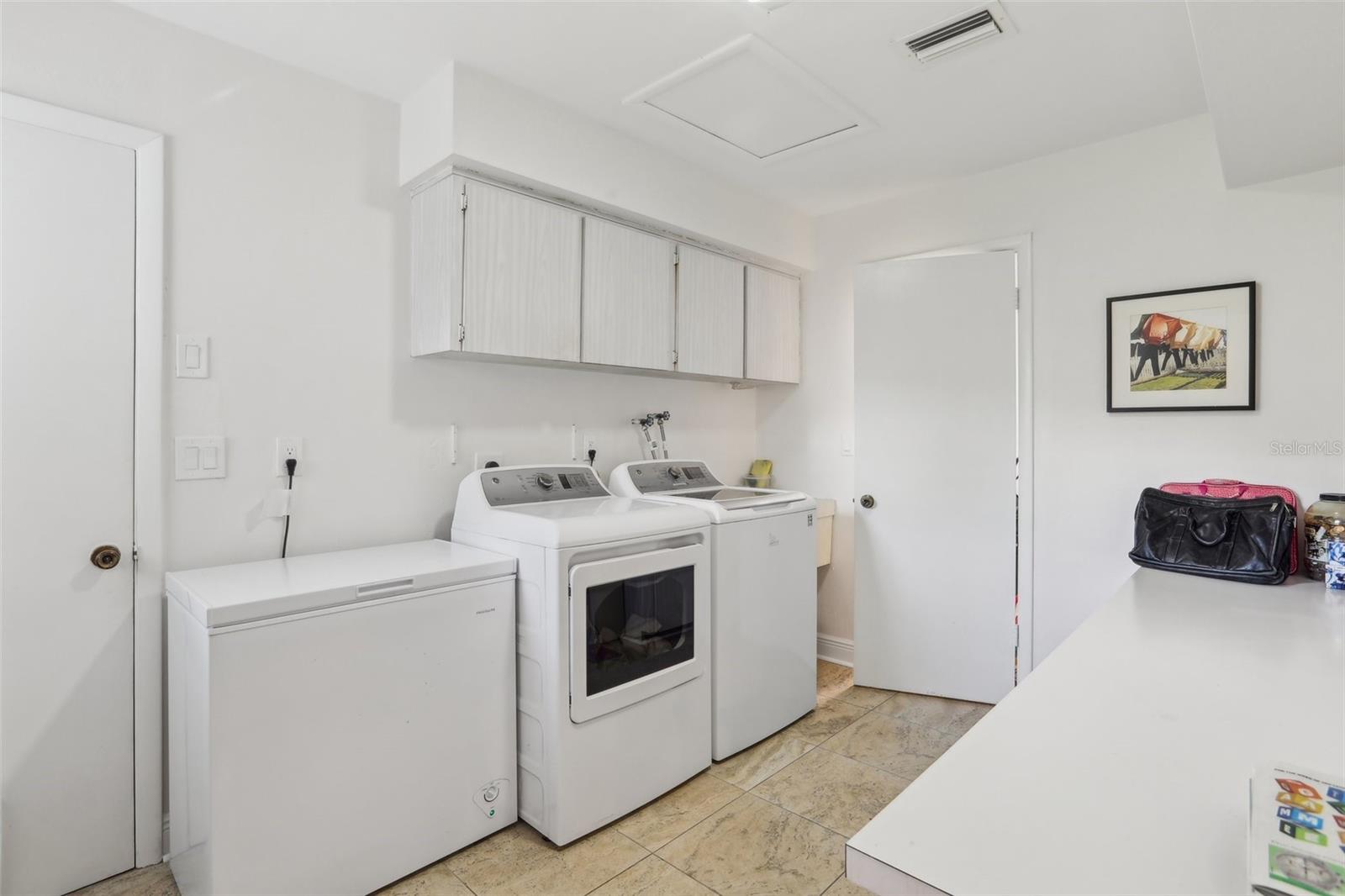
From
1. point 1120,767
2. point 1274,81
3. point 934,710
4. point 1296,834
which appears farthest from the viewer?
point 934,710

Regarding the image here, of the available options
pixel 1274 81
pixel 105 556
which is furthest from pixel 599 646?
pixel 1274 81

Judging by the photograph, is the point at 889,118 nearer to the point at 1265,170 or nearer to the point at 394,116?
the point at 1265,170

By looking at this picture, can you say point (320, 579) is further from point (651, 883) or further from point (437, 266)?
point (651, 883)

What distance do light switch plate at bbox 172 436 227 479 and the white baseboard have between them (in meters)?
3.05

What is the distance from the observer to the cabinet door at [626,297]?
2.79m

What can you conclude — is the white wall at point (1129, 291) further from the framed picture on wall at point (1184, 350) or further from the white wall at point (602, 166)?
the white wall at point (602, 166)

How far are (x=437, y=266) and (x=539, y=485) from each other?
906mm

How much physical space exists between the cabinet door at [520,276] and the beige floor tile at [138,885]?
1824mm

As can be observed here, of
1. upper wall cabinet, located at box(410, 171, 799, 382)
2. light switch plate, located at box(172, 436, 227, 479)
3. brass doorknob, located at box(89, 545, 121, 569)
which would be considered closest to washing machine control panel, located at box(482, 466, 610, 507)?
upper wall cabinet, located at box(410, 171, 799, 382)

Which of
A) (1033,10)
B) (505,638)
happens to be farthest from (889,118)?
(505,638)

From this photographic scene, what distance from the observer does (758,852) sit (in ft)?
6.82

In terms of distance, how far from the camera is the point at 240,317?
220 centimetres

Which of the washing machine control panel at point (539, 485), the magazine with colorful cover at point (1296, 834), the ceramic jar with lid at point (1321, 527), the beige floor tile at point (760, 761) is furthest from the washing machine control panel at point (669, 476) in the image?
the magazine with colorful cover at point (1296, 834)

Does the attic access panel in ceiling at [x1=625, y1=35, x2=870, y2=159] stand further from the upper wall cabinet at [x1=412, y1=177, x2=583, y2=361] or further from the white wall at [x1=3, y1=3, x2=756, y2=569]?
the upper wall cabinet at [x1=412, y1=177, x2=583, y2=361]
